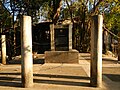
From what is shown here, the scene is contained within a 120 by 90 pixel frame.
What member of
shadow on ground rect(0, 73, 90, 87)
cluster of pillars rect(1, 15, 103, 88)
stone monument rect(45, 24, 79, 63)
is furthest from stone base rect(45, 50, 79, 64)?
cluster of pillars rect(1, 15, 103, 88)

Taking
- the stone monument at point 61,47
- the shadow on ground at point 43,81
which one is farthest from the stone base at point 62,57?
the shadow on ground at point 43,81

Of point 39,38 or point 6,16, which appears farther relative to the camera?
point 39,38

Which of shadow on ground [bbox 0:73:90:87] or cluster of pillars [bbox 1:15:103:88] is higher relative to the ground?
cluster of pillars [bbox 1:15:103:88]

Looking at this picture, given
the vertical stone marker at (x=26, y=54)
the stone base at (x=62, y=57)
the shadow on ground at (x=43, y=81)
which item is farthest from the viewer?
the stone base at (x=62, y=57)

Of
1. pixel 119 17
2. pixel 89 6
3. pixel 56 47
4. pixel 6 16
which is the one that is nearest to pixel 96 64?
pixel 56 47

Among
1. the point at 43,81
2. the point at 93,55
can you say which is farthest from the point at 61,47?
the point at 93,55

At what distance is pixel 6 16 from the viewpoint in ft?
58.7

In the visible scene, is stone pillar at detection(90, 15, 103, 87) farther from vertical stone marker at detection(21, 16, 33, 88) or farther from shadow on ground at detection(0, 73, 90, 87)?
vertical stone marker at detection(21, 16, 33, 88)

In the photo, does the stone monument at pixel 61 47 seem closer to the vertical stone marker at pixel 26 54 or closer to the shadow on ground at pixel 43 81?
the shadow on ground at pixel 43 81

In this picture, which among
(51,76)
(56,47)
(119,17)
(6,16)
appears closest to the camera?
(51,76)

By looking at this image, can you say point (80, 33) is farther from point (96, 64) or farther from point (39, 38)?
point (96, 64)

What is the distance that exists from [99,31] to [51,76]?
288cm

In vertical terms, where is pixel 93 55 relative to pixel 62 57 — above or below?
above

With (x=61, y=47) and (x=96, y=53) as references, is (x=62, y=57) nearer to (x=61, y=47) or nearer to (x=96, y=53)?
(x=61, y=47)
